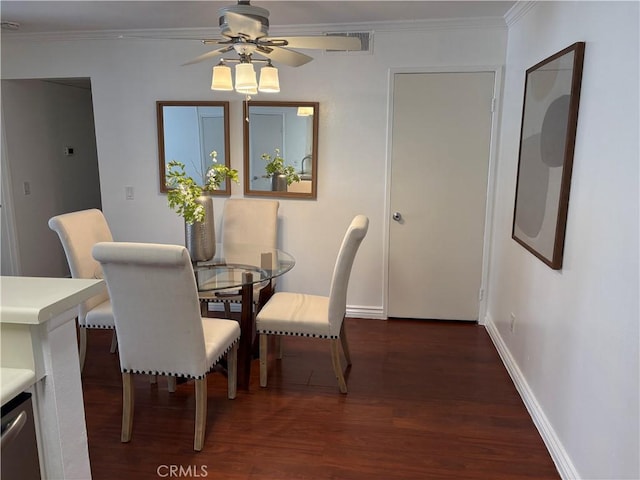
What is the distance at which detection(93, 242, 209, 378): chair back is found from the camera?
1988 millimetres

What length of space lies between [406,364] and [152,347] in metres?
1.69

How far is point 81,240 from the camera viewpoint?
2928 millimetres

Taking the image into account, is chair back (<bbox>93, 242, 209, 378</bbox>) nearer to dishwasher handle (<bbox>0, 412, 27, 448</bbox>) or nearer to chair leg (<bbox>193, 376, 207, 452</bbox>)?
chair leg (<bbox>193, 376, 207, 452</bbox>)

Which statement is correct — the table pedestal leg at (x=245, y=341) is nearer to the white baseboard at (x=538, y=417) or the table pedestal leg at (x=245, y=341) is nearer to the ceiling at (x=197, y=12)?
the white baseboard at (x=538, y=417)

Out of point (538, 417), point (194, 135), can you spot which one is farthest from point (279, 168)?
point (538, 417)

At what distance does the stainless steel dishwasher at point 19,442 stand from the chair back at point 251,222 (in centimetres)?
249

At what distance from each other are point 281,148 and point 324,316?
1603mm

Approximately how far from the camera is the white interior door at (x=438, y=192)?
3.56m

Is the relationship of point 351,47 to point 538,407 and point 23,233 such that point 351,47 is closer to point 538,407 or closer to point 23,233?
point 538,407

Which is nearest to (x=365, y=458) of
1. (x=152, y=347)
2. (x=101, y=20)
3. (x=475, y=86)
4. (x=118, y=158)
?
Result: (x=152, y=347)

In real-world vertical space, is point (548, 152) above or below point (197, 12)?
below

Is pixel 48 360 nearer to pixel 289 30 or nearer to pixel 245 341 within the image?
pixel 245 341

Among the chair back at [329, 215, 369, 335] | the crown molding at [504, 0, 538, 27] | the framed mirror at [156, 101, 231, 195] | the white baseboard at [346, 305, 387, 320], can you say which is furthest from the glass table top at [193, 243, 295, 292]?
the crown molding at [504, 0, 538, 27]

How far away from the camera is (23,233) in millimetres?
4266
